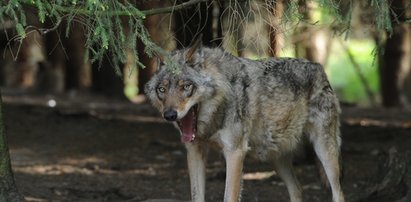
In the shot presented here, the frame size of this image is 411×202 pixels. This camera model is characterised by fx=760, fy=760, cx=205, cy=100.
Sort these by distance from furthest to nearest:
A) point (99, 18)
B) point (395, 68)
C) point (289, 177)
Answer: point (395, 68)
point (289, 177)
point (99, 18)

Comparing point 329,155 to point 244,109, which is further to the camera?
point 329,155

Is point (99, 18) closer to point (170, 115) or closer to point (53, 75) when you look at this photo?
point (170, 115)

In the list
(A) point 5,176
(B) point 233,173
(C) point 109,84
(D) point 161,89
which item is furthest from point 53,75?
(D) point 161,89

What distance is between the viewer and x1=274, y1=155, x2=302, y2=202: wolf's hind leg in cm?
842

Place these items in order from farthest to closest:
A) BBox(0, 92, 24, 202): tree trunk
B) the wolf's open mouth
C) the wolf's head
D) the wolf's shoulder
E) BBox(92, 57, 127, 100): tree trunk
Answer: BBox(92, 57, 127, 100): tree trunk < the wolf's shoulder < BBox(0, 92, 24, 202): tree trunk < the wolf's open mouth < the wolf's head

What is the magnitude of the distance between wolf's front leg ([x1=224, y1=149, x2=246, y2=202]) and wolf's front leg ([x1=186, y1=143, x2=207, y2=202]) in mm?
309

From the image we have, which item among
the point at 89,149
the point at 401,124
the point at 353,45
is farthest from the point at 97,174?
the point at 353,45

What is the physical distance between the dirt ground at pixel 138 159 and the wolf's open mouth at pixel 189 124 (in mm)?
1304

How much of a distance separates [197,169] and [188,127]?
0.57 m

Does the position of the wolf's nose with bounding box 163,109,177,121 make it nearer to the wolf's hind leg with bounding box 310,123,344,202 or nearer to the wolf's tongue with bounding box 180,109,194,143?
the wolf's tongue with bounding box 180,109,194,143

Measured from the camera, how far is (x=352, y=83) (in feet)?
125

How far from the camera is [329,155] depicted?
27.0ft

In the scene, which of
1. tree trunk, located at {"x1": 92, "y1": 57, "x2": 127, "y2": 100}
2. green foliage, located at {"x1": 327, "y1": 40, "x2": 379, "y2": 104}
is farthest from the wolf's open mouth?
green foliage, located at {"x1": 327, "y1": 40, "x2": 379, "y2": 104}

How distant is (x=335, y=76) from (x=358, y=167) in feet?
97.0
